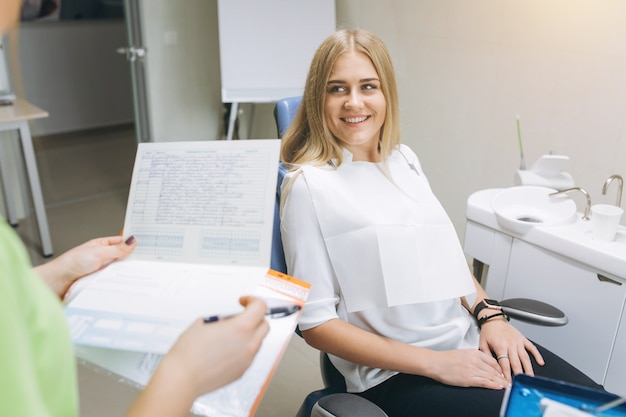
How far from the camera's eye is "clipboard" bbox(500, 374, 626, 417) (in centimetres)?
72

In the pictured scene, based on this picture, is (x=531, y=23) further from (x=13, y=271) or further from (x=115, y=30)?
(x=115, y=30)

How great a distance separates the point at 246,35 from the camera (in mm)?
2988

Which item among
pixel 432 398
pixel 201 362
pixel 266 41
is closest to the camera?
pixel 201 362

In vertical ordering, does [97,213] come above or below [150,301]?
below

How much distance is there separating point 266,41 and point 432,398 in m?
2.40

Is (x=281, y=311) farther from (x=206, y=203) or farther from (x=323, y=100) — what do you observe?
(x=323, y=100)

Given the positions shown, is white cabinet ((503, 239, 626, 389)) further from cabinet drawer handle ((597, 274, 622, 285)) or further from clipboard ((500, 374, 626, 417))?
clipboard ((500, 374, 626, 417))

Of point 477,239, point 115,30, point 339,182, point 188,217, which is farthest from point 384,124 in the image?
point 115,30

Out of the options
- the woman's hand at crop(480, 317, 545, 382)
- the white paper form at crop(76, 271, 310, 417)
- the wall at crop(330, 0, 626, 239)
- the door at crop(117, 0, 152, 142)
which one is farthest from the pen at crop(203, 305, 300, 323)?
the door at crop(117, 0, 152, 142)

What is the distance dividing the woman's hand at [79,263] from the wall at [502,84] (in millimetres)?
1845

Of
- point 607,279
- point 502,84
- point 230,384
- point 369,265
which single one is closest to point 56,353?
point 230,384

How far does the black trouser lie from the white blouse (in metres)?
0.03

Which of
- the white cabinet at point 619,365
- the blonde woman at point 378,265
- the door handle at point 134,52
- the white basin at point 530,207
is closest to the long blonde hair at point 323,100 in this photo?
the blonde woman at point 378,265

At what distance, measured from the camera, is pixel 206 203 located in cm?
86
